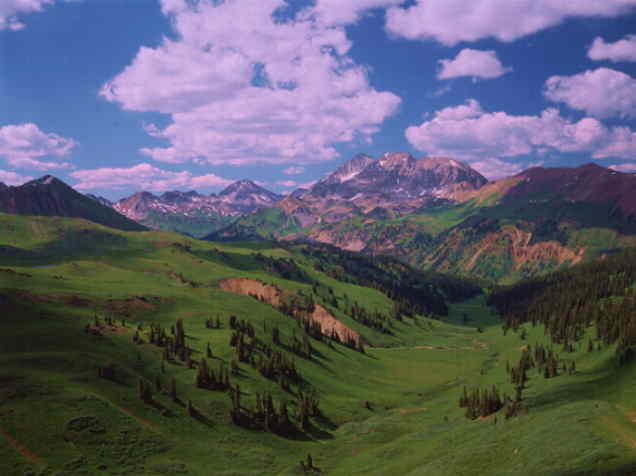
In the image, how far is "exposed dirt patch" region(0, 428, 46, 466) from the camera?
204ft

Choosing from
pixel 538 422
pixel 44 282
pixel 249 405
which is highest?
pixel 44 282

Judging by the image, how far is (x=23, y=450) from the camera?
6322 cm

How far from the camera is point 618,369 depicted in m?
119

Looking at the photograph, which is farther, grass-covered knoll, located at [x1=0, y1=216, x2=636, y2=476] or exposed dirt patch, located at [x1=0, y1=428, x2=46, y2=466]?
grass-covered knoll, located at [x1=0, y1=216, x2=636, y2=476]

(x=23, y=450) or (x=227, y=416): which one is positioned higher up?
(x=23, y=450)

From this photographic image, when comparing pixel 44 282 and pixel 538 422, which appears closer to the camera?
pixel 538 422

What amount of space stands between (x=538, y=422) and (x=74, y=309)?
136027 mm

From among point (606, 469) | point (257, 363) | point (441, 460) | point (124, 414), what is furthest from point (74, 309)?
point (606, 469)

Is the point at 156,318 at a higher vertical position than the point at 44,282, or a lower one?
lower

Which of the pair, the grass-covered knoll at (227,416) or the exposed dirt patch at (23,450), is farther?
the grass-covered knoll at (227,416)

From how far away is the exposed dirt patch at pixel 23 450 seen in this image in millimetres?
62213

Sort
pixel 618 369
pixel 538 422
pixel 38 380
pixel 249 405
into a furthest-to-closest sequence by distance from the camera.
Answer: pixel 618 369, pixel 249 405, pixel 38 380, pixel 538 422

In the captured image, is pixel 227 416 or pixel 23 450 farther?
pixel 227 416

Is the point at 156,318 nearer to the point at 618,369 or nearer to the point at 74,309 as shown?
the point at 74,309
